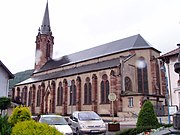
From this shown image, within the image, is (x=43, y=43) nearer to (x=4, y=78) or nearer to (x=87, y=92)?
(x=87, y=92)

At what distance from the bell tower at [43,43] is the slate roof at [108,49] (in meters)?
5.14

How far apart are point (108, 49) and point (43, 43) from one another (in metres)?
22.4

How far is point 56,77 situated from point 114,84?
15209 mm

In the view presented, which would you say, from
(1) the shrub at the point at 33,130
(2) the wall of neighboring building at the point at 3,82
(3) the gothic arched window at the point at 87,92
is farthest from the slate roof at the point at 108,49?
(1) the shrub at the point at 33,130

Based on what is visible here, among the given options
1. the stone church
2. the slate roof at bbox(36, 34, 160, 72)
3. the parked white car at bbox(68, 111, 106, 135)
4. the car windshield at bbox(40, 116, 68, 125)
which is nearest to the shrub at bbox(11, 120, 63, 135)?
the car windshield at bbox(40, 116, 68, 125)

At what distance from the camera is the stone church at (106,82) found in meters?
30.8

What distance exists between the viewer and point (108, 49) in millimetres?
41125

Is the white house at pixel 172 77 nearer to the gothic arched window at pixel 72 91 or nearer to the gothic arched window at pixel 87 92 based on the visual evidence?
the gothic arched window at pixel 87 92

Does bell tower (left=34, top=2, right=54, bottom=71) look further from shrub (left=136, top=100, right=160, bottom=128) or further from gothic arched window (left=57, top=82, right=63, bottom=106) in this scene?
shrub (left=136, top=100, right=160, bottom=128)

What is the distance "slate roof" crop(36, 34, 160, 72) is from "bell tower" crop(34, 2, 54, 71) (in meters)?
5.14

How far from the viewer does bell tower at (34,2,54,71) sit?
57031mm

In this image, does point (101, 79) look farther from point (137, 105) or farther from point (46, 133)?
point (46, 133)

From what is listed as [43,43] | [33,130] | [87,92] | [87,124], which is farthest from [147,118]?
[43,43]

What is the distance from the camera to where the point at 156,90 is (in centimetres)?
3244
